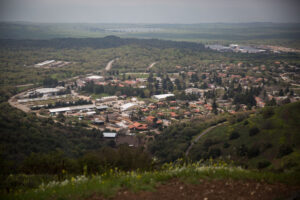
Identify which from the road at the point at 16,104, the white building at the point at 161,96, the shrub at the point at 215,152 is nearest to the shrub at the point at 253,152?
the shrub at the point at 215,152

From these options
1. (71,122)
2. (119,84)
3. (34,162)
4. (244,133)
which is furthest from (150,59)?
(34,162)

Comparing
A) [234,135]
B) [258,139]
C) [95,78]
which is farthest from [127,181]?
[95,78]

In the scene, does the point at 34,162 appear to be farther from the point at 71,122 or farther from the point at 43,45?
the point at 43,45

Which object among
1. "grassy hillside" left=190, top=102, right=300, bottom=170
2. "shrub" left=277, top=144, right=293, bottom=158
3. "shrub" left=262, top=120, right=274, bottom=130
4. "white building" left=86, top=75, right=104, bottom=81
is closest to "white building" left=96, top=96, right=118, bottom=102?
"white building" left=86, top=75, right=104, bottom=81

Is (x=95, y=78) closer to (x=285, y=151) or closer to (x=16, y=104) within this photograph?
(x=16, y=104)

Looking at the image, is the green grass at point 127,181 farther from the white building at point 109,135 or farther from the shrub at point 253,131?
the white building at point 109,135

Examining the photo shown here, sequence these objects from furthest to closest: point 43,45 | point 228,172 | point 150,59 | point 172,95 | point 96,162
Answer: point 43,45 < point 150,59 < point 172,95 < point 96,162 < point 228,172
